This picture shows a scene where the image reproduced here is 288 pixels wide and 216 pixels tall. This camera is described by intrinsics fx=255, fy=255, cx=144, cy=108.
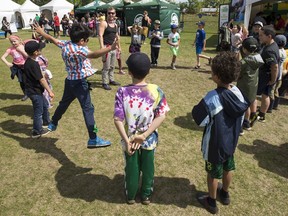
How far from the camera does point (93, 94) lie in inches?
287

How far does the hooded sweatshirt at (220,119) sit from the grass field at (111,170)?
0.85 m

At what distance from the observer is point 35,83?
4664mm

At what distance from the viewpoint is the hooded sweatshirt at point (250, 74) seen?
175 inches

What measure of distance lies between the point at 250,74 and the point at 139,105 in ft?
9.15

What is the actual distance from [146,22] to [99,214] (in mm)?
16607

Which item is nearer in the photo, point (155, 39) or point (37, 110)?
point (37, 110)

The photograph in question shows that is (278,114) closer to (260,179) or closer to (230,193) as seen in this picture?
(260,179)

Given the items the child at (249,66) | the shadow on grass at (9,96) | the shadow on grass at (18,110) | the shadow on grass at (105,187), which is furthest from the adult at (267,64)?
the shadow on grass at (9,96)

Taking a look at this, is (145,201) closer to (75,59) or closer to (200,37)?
(75,59)

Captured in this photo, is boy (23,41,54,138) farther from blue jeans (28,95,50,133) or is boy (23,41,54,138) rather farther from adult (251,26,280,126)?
adult (251,26,280,126)

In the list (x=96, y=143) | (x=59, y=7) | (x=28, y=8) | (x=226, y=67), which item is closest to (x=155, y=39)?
(x=96, y=143)

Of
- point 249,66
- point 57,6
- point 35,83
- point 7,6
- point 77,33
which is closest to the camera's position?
point 77,33

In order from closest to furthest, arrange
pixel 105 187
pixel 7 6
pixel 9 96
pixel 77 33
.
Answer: pixel 105 187 → pixel 77 33 → pixel 9 96 → pixel 7 6

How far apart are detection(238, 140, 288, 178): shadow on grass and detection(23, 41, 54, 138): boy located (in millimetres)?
3688
